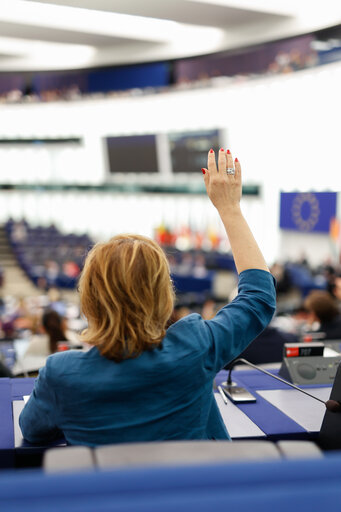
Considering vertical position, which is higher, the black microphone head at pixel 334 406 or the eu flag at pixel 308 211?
the black microphone head at pixel 334 406

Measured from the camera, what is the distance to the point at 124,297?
117cm

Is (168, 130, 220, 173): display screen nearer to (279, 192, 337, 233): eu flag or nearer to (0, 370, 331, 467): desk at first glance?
(279, 192, 337, 233): eu flag

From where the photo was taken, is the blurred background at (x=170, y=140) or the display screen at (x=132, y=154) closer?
the blurred background at (x=170, y=140)

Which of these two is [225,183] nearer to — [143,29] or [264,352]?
[264,352]

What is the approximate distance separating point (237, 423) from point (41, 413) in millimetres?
713

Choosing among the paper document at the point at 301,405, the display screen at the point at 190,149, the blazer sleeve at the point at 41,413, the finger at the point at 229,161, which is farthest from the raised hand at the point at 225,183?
the display screen at the point at 190,149

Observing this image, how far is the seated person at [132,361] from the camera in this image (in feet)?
3.82

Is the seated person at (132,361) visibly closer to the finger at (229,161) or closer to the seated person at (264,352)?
the finger at (229,161)

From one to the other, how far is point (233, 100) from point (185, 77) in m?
2.21

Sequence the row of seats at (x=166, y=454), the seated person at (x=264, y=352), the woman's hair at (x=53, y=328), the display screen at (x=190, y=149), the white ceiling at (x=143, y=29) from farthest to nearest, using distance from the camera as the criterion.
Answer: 1. the display screen at (x=190, y=149)
2. the white ceiling at (x=143, y=29)
3. the woman's hair at (x=53, y=328)
4. the seated person at (x=264, y=352)
5. the row of seats at (x=166, y=454)

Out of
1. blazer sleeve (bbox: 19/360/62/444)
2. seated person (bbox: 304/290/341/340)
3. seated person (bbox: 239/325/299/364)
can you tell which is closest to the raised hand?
blazer sleeve (bbox: 19/360/62/444)

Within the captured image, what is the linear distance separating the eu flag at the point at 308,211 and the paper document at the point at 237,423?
9.87m

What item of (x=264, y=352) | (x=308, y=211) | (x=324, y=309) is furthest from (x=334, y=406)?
(x=308, y=211)

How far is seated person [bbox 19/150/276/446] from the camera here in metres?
1.16
